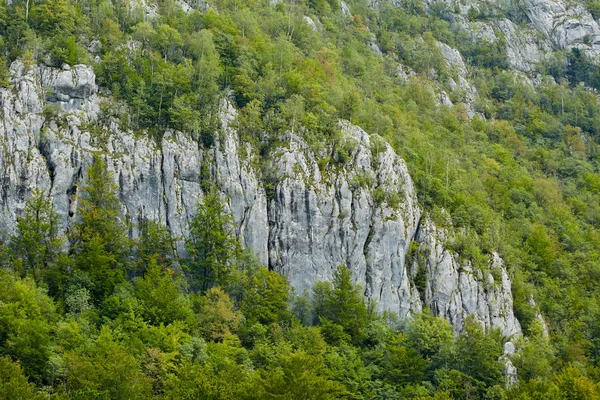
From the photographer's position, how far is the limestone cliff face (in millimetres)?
55312

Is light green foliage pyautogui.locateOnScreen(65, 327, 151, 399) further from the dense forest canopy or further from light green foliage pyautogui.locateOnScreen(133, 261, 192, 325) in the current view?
light green foliage pyautogui.locateOnScreen(133, 261, 192, 325)

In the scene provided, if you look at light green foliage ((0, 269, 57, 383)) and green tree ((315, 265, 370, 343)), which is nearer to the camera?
light green foliage ((0, 269, 57, 383))

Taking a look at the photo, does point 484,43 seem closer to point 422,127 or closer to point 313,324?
point 422,127

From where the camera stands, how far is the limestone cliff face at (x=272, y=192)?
55.3m

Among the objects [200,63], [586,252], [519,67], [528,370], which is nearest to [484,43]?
[519,67]

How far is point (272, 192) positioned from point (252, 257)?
742cm

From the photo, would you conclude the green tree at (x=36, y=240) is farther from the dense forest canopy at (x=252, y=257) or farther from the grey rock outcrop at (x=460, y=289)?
the grey rock outcrop at (x=460, y=289)

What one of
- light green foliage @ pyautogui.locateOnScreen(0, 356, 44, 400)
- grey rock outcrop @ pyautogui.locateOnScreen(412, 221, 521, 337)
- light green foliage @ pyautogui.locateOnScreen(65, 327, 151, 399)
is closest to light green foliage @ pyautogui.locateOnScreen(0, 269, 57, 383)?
light green foliage @ pyautogui.locateOnScreen(65, 327, 151, 399)

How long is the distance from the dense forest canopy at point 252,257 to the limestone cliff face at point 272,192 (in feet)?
5.00

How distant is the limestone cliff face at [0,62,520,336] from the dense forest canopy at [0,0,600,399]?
1525 millimetres

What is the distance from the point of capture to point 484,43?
130 meters

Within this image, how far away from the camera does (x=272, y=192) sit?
200ft

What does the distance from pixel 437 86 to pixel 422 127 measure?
2477cm

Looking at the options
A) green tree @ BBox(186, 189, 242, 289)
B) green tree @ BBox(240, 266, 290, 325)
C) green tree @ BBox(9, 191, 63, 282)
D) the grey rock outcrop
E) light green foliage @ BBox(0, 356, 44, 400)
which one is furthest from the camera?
the grey rock outcrop
